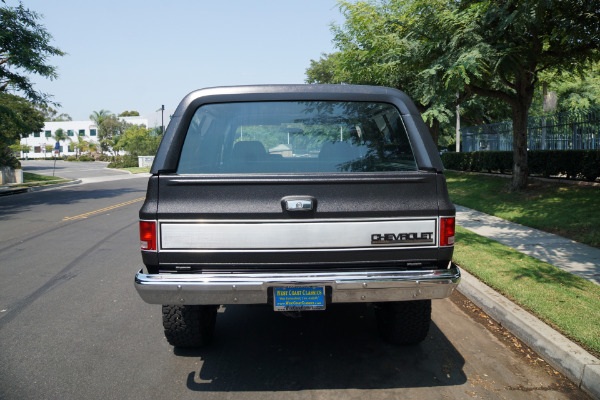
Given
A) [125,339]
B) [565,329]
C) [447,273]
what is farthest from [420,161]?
[125,339]

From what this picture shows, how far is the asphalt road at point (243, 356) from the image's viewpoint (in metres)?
3.50

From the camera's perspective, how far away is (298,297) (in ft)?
11.0

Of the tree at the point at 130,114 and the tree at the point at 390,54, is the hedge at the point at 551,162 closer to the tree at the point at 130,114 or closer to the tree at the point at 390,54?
the tree at the point at 390,54

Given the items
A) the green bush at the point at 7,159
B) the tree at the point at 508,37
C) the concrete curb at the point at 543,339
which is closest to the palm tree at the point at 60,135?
the green bush at the point at 7,159

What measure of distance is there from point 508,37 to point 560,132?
5320 millimetres

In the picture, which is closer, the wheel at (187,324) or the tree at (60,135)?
the wheel at (187,324)

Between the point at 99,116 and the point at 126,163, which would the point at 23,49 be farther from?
the point at 99,116

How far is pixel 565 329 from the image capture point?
4.22 meters

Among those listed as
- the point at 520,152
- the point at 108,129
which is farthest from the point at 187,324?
the point at 108,129

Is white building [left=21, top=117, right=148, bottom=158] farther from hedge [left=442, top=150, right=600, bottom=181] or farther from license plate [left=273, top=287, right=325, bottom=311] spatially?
license plate [left=273, top=287, right=325, bottom=311]

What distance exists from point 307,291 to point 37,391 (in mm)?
2005

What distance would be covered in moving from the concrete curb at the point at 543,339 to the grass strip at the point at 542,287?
106 mm

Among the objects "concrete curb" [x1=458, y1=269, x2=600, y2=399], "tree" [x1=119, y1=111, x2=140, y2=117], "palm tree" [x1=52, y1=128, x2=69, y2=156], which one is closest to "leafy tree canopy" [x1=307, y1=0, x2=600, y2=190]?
"concrete curb" [x1=458, y1=269, x2=600, y2=399]

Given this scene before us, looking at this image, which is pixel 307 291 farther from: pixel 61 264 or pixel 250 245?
pixel 61 264
